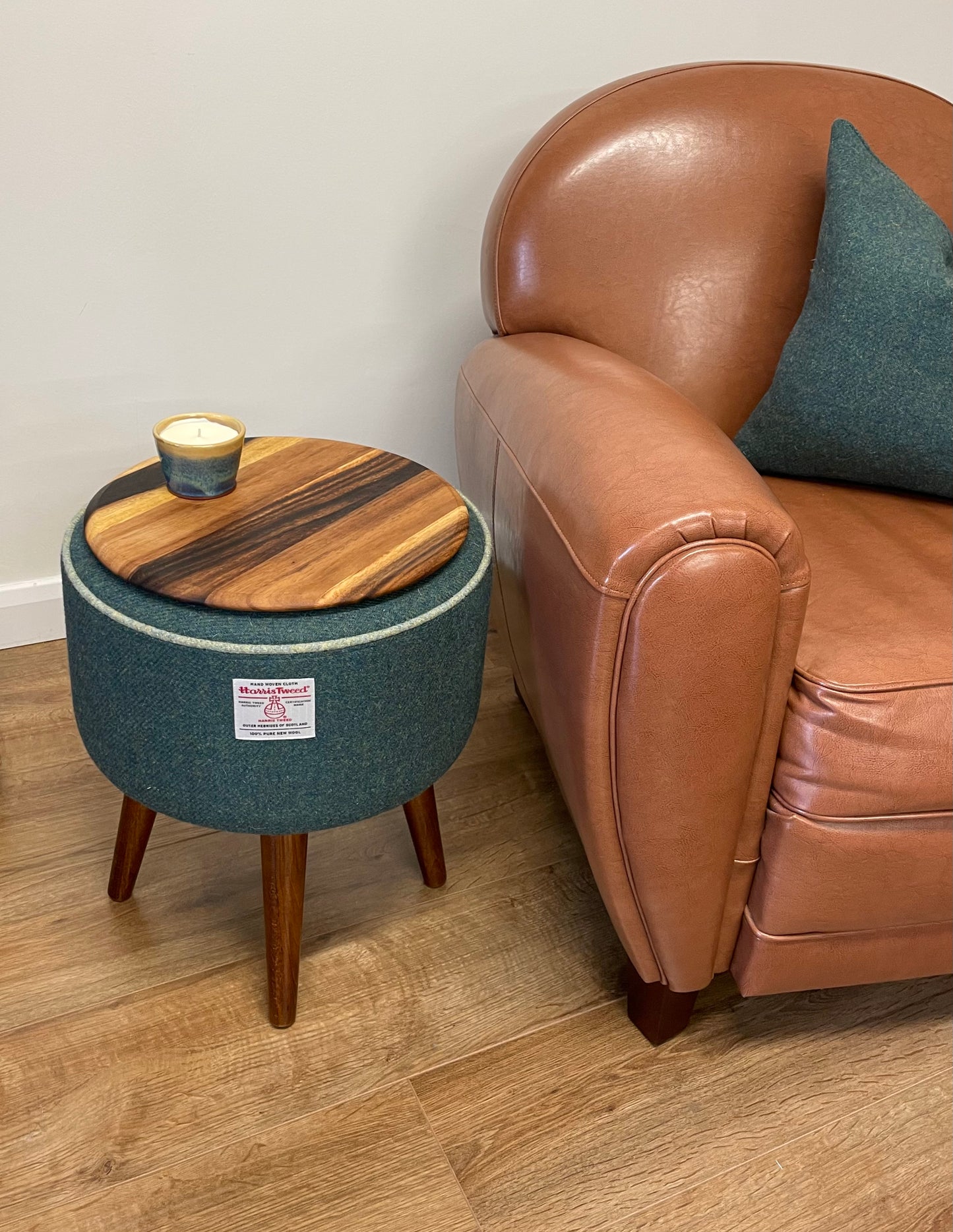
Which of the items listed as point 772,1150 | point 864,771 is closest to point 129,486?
point 864,771

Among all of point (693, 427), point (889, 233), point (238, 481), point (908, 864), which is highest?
point (889, 233)

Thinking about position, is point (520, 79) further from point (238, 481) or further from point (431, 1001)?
point (431, 1001)

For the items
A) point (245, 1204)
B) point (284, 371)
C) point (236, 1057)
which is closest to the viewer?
point (245, 1204)

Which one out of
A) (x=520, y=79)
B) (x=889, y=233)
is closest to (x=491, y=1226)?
(x=889, y=233)

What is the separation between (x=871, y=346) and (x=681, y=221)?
0.31 metres

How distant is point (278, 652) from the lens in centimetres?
90

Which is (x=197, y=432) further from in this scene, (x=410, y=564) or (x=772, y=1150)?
(x=772, y=1150)

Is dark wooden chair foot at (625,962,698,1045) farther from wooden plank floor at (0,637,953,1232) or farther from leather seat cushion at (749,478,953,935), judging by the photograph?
leather seat cushion at (749,478,953,935)

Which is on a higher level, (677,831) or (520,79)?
(520,79)

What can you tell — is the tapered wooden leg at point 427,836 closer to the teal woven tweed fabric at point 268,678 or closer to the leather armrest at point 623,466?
the teal woven tweed fabric at point 268,678

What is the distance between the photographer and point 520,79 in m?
1.65

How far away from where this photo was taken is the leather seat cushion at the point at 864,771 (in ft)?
3.11

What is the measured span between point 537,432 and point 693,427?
16 cm

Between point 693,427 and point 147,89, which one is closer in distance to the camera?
point 693,427
